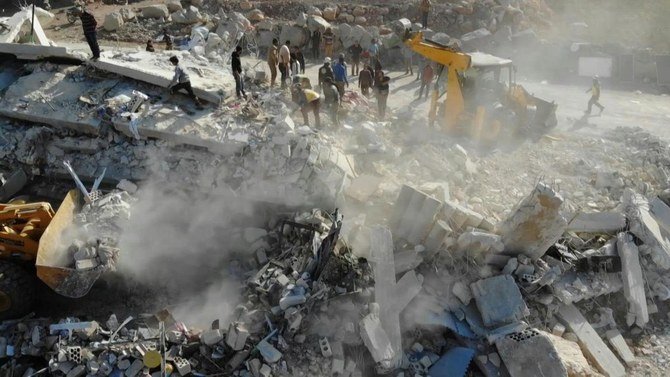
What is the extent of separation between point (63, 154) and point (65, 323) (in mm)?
3439

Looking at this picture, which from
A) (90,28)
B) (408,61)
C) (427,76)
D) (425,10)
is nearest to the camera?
(90,28)

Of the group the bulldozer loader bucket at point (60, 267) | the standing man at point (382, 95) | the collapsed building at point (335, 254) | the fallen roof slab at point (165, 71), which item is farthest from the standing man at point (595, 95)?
the bulldozer loader bucket at point (60, 267)

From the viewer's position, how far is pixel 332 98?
905cm

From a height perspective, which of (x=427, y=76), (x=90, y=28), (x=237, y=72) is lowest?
(x=427, y=76)

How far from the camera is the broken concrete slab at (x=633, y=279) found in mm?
6730

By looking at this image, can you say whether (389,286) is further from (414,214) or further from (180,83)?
(180,83)

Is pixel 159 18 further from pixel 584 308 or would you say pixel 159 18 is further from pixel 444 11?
pixel 584 308

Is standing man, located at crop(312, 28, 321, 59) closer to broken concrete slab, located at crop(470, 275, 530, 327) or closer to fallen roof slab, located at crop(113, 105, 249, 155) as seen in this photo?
fallen roof slab, located at crop(113, 105, 249, 155)

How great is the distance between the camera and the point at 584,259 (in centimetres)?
695

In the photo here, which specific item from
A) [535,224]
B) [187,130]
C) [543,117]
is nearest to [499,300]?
[535,224]

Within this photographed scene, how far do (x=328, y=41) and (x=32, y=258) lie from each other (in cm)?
940

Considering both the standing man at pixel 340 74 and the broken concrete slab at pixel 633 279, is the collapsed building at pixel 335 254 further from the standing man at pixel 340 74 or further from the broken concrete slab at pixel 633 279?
the standing man at pixel 340 74

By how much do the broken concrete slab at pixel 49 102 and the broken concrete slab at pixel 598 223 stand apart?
8.08m

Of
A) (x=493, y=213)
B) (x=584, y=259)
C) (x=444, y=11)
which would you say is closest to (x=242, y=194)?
(x=493, y=213)
